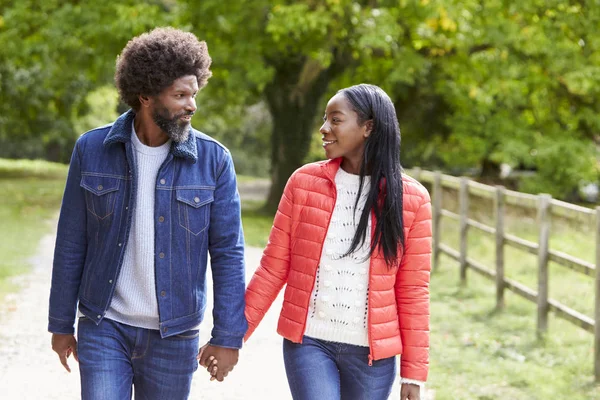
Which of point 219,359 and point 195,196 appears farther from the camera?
point 219,359

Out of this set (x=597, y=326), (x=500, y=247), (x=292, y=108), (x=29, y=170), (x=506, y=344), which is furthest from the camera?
(x=29, y=170)

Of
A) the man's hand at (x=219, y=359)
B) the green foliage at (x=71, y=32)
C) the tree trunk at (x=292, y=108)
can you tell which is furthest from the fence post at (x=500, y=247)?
the tree trunk at (x=292, y=108)

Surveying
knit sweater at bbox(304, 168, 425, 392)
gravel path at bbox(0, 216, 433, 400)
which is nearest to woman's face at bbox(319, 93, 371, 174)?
knit sweater at bbox(304, 168, 425, 392)

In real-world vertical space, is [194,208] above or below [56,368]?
above

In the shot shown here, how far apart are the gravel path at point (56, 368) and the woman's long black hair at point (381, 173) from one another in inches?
112

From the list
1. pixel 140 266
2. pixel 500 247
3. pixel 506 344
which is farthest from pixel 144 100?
pixel 500 247

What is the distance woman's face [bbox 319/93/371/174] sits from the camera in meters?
3.64

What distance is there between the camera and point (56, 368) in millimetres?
7020

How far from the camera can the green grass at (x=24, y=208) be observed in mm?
13211

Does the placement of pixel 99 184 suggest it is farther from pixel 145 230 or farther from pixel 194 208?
pixel 194 208

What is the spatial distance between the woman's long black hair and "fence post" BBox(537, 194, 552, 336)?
5575 mm

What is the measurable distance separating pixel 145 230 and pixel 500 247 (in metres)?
7.43

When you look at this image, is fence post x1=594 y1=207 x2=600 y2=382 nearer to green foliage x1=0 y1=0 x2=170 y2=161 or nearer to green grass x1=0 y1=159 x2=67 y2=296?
green grass x1=0 y1=159 x2=67 y2=296

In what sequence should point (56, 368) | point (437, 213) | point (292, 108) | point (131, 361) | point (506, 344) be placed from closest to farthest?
point (131, 361) → point (56, 368) → point (506, 344) → point (437, 213) → point (292, 108)
